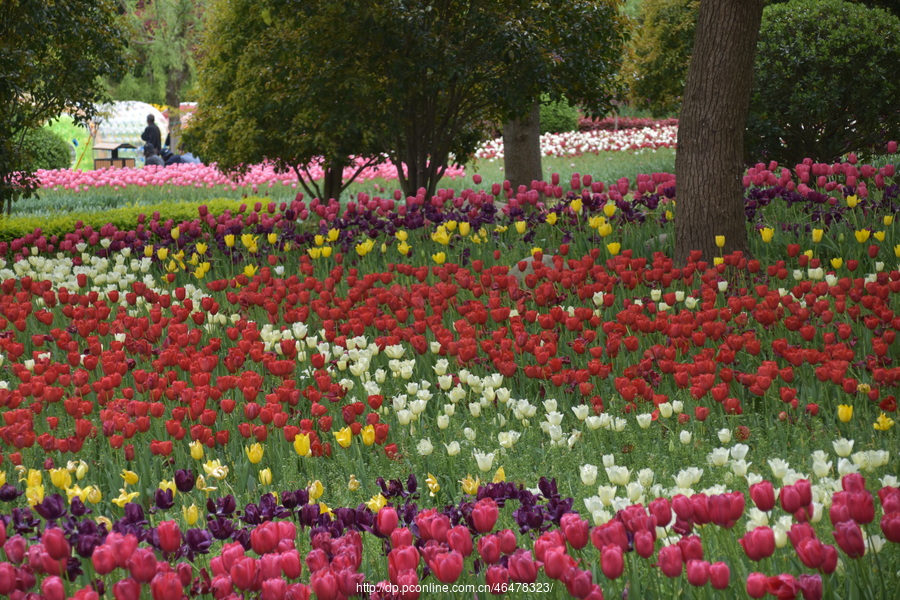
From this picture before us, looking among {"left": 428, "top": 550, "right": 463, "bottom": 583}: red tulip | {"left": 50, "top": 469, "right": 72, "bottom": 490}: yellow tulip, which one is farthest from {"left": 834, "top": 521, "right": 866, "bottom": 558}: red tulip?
{"left": 50, "top": 469, "right": 72, "bottom": 490}: yellow tulip

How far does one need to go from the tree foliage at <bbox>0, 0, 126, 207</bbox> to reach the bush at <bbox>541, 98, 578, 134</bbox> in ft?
60.3

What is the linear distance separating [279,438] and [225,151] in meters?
8.28

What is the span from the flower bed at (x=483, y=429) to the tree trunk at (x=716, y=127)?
43 centimetres

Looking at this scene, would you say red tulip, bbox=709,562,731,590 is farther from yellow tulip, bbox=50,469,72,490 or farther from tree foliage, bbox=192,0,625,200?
tree foliage, bbox=192,0,625,200

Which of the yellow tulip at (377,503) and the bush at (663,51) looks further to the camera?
the bush at (663,51)

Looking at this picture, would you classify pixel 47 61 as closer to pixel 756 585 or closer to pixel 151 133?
pixel 756 585

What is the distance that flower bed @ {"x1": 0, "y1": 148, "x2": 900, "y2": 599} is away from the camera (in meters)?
2.32

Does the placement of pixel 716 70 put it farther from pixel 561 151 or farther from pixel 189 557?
pixel 561 151

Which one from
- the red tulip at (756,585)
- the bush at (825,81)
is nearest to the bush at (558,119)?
the bush at (825,81)

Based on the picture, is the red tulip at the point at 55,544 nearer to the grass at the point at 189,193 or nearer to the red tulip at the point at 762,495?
the red tulip at the point at 762,495

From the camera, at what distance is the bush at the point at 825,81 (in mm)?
11180

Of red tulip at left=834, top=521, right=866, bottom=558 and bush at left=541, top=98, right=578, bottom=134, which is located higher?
bush at left=541, top=98, right=578, bottom=134

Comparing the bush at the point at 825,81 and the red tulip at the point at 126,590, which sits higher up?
the bush at the point at 825,81

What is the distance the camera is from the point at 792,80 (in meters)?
11.5
